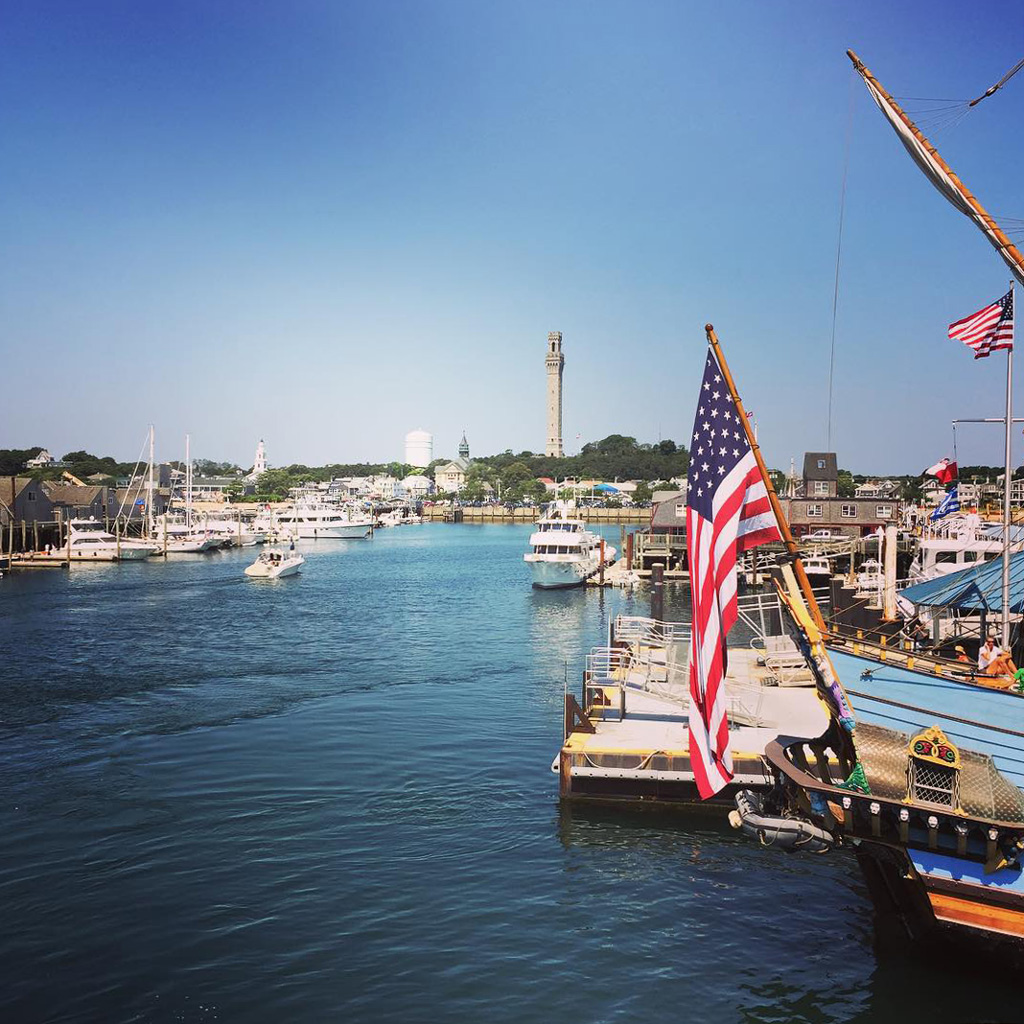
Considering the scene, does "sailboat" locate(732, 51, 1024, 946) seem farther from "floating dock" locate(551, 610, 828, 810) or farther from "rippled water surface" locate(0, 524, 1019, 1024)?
"floating dock" locate(551, 610, 828, 810)

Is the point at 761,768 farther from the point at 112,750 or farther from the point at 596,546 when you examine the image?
the point at 596,546

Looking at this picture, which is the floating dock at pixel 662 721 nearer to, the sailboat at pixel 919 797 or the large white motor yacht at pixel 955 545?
the sailboat at pixel 919 797

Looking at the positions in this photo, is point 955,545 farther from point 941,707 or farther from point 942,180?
point 941,707

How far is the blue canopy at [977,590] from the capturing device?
26031 mm

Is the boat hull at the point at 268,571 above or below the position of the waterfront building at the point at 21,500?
below

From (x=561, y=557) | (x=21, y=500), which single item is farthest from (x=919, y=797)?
(x=21, y=500)

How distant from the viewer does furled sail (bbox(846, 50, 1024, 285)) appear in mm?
17703

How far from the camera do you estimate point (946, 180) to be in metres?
17.8

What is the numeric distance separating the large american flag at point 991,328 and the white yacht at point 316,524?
122 metres

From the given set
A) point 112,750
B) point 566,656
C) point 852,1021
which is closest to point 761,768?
point 852,1021

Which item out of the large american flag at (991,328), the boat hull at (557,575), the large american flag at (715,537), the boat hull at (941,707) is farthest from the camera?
the boat hull at (557,575)

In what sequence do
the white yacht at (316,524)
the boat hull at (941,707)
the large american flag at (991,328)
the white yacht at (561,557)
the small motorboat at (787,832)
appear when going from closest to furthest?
the small motorboat at (787,832), the boat hull at (941,707), the large american flag at (991,328), the white yacht at (561,557), the white yacht at (316,524)

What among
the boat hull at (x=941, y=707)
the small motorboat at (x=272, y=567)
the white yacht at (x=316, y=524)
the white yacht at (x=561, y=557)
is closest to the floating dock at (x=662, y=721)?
the boat hull at (x=941, y=707)

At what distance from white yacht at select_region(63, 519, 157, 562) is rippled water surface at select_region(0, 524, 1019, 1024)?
2474 inches
